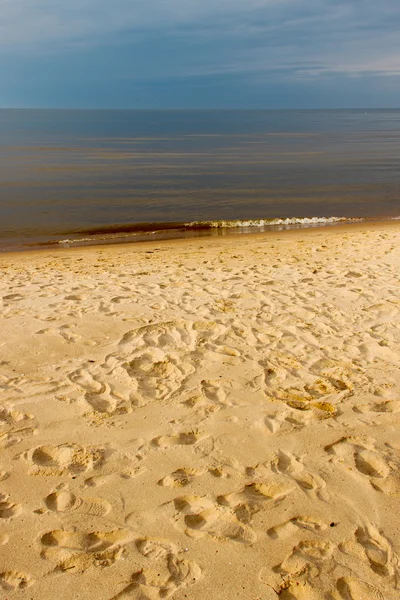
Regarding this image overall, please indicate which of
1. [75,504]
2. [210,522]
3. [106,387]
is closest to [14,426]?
[106,387]

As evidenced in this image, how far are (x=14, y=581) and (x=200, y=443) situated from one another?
66.1 inches

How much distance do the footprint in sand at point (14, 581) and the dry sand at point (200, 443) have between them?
13 millimetres

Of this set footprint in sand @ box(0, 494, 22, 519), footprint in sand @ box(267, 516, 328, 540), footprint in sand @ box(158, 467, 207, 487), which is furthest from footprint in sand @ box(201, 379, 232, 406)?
footprint in sand @ box(0, 494, 22, 519)

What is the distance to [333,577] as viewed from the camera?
281 cm

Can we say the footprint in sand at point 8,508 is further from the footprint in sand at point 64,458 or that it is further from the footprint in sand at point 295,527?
the footprint in sand at point 295,527

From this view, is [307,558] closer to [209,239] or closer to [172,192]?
[209,239]

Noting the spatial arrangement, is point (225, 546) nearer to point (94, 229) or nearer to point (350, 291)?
point (350, 291)

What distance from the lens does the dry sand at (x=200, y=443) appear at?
2854mm

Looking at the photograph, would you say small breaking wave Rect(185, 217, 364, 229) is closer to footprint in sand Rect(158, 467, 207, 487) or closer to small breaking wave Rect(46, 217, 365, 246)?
small breaking wave Rect(46, 217, 365, 246)

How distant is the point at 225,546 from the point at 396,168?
100ft

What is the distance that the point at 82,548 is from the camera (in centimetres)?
296

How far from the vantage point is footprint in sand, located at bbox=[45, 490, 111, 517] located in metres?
3.26

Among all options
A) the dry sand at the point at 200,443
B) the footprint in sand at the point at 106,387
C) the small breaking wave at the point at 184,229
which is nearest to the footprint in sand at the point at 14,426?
the dry sand at the point at 200,443

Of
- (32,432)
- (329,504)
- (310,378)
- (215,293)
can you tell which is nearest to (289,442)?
(329,504)
